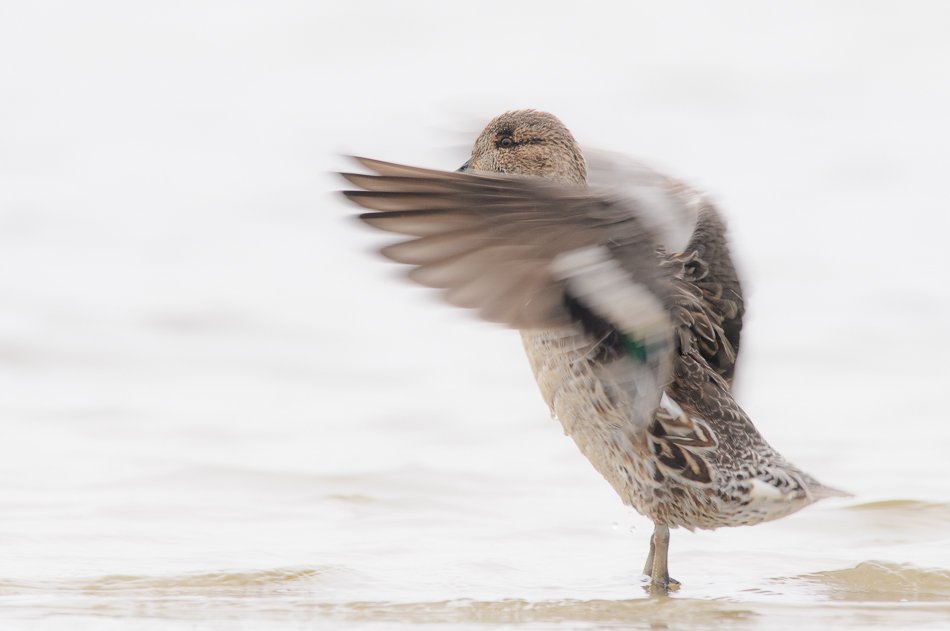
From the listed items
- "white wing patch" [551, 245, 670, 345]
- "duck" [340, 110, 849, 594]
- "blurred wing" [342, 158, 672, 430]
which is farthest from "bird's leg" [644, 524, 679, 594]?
"blurred wing" [342, 158, 672, 430]

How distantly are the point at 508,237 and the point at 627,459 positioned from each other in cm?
126

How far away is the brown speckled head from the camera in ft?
16.8

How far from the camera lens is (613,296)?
3875mm

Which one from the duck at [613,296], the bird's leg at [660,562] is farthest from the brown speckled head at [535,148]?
the bird's leg at [660,562]

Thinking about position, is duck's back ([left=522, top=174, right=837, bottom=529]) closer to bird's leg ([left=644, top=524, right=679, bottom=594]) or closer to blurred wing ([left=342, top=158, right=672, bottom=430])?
bird's leg ([left=644, top=524, right=679, bottom=594])

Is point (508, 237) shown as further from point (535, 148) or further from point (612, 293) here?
point (535, 148)

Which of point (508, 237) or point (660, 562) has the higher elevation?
point (508, 237)

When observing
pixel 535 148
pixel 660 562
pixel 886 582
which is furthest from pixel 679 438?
pixel 535 148

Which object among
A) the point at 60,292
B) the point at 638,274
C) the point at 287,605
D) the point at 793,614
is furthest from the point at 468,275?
the point at 60,292

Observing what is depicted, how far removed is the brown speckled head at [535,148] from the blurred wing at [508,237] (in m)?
1.32

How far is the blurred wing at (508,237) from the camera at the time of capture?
3572 mm

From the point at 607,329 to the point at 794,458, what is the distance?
3.43 metres

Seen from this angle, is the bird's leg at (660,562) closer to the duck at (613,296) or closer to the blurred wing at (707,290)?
the duck at (613,296)

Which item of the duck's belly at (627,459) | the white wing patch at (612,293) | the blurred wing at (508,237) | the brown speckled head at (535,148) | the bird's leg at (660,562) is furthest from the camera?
the brown speckled head at (535,148)
